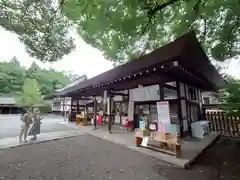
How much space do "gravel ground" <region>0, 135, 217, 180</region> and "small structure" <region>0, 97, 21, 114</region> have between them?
27664mm

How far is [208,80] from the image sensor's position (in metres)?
6.87

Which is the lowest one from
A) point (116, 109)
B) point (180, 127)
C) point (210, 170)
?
point (210, 170)

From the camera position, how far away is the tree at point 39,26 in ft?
14.8

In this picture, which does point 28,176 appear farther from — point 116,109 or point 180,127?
point 116,109

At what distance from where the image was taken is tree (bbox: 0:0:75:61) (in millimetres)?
4512

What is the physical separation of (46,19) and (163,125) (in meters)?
5.15

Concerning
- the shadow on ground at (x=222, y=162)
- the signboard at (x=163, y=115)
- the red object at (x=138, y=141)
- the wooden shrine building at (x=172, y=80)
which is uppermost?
the wooden shrine building at (x=172, y=80)

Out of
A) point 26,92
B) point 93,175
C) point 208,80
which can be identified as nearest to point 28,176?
point 93,175

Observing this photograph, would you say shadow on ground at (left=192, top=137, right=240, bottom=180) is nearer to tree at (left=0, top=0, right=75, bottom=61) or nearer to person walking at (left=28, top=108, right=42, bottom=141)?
tree at (left=0, top=0, right=75, bottom=61)

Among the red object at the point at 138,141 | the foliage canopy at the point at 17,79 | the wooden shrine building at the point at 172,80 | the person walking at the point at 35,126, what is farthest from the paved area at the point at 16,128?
the foliage canopy at the point at 17,79

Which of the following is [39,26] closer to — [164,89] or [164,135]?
[164,135]

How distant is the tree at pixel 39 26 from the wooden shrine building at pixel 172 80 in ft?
8.40

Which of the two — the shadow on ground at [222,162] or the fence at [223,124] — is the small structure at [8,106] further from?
the shadow on ground at [222,162]

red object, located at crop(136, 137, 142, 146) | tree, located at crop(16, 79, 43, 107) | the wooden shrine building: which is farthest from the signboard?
tree, located at crop(16, 79, 43, 107)
